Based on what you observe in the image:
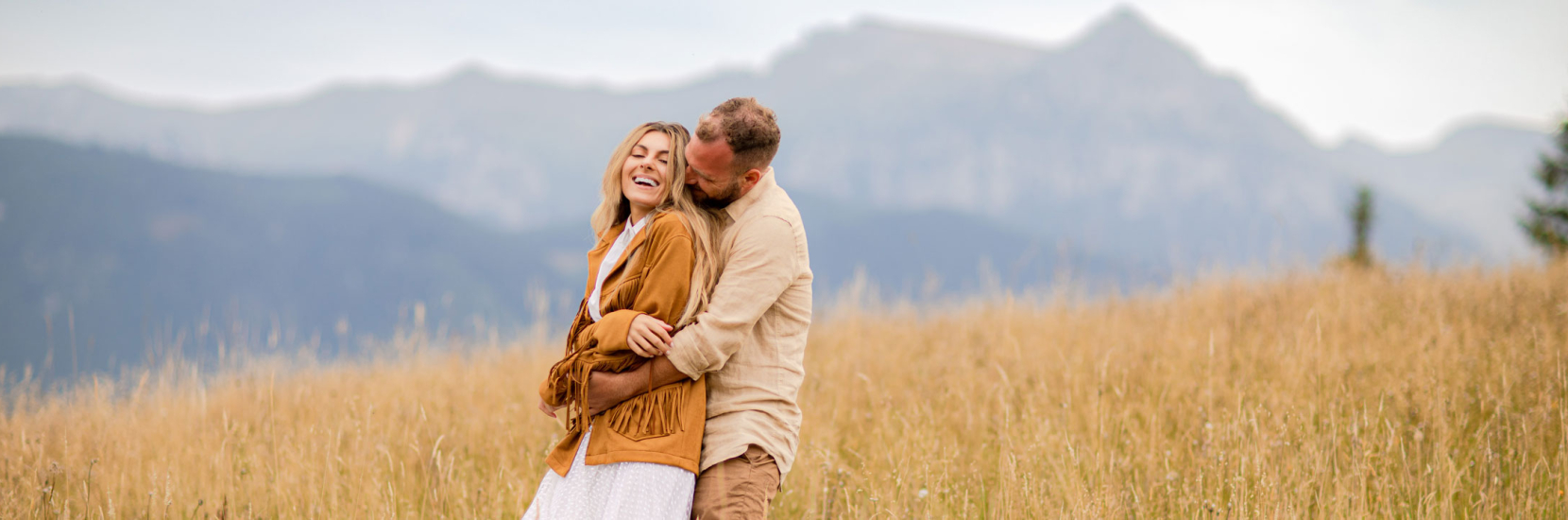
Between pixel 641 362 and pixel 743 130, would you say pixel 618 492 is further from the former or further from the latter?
pixel 743 130

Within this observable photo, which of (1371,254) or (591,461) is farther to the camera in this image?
(1371,254)

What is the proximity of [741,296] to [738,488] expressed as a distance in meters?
0.57

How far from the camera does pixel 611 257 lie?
8.50 ft

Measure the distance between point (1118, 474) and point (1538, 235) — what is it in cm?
1745

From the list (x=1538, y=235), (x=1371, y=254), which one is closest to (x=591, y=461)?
(x=1371, y=254)

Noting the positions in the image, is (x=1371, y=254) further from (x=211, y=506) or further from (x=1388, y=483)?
(x=211, y=506)

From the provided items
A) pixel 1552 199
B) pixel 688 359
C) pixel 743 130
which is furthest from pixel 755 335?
pixel 1552 199

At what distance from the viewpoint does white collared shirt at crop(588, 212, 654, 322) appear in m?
2.54

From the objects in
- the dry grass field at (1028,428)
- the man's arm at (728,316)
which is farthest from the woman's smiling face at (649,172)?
the dry grass field at (1028,428)

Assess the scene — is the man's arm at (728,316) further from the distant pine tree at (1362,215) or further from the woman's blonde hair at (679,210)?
the distant pine tree at (1362,215)

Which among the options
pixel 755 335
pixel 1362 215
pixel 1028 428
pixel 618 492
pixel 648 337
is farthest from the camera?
pixel 1362 215

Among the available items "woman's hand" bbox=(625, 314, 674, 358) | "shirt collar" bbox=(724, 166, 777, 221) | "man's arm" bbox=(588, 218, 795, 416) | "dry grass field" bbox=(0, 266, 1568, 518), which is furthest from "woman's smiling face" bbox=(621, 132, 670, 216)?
"dry grass field" bbox=(0, 266, 1568, 518)

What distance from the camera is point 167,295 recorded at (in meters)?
184

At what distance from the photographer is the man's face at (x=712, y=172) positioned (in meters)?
2.45
